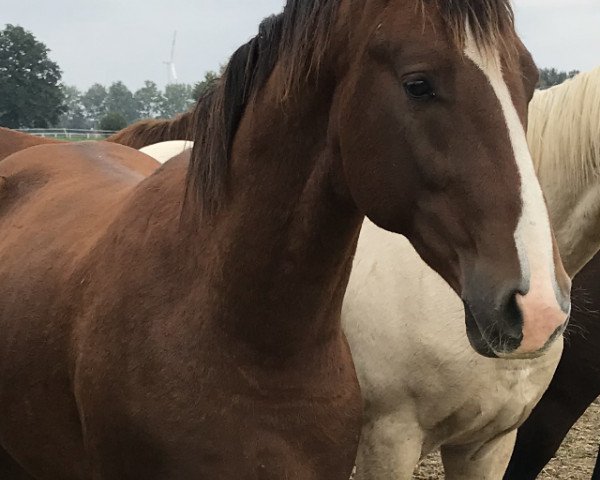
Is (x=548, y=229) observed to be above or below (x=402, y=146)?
below

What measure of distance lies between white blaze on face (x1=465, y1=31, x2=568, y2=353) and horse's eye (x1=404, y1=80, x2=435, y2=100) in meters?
0.08

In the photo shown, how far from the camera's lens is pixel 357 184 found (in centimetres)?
158

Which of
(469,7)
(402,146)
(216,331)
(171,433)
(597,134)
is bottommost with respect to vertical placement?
(171,433)

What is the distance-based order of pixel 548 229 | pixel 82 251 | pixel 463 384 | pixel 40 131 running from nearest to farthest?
pixel 548 229, pixel 82 251, pixel 463 384, pixel 40 131

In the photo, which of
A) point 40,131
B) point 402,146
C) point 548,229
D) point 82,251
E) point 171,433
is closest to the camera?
point 548,229

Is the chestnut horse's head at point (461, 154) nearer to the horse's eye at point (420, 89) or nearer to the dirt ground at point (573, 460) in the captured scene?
the horse's eye at point (420, 89)

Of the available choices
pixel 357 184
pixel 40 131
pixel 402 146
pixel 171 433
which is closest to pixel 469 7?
pixel 402 146

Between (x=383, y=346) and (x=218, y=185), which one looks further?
(x=383, y=346)

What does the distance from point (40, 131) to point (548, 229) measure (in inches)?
1156

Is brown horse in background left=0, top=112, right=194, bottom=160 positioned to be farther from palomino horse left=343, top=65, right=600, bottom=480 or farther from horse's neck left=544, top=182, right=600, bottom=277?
horse's neck left=544, top=182, right=600, bottom=277

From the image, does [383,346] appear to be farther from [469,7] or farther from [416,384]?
[469,7]

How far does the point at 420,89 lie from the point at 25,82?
40359 mm

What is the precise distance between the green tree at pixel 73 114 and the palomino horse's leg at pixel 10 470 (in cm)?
4587

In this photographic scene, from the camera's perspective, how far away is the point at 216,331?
1.81 m
